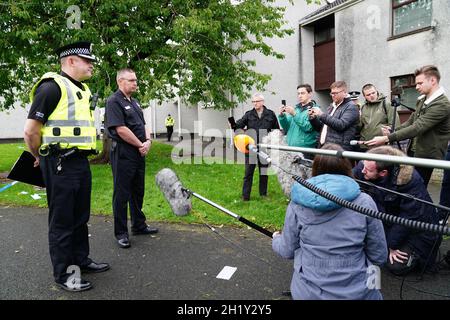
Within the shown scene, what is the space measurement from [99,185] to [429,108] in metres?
7.07

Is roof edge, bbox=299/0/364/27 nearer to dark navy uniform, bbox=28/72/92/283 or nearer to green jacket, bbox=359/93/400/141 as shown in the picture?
green jacket, bbox=359/93/400/141

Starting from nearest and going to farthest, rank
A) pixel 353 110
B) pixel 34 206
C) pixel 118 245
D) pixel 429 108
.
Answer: pixel 429 108, pixel 118 245, pixel 353 110, pixel 34 206

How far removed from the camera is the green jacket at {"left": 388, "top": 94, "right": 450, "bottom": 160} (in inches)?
160

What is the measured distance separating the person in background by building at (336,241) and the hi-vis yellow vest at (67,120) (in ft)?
6.97

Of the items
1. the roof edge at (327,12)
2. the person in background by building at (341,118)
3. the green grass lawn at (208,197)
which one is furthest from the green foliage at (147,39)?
the person in background by building at (341,118)

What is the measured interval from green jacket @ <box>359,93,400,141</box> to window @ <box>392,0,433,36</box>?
6.93m

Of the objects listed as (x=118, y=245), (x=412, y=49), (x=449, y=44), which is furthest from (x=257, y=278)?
(x=412, y=49)

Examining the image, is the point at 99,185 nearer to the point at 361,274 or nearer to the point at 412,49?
the point at 361,274

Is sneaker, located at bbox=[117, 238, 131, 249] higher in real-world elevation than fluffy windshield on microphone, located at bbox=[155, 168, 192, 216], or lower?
lower

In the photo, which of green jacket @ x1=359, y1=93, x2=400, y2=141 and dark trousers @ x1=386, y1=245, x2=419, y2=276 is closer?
dark trousers @ x1=386, y1=245, x2=419, y2=276

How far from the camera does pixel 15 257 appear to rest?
4.28 m

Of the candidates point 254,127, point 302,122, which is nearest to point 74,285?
point 302,122

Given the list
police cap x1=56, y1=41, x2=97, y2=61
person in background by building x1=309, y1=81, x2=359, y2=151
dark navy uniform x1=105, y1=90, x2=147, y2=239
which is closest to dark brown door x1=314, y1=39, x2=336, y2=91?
person in background by building x1=309, y1=81, x2=359, y2=151

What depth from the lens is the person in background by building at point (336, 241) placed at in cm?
219
